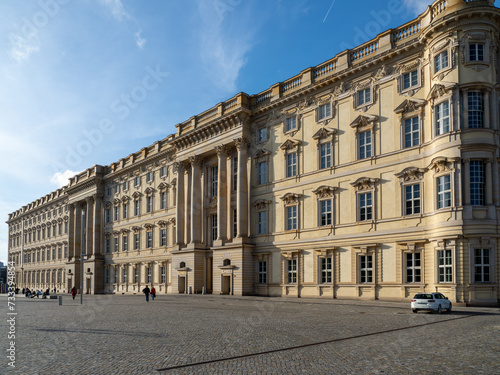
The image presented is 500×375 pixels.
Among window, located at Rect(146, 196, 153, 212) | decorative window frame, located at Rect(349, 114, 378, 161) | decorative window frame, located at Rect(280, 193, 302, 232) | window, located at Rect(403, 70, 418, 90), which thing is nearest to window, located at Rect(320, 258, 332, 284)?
decorative window frame, located at Rect(280, 193, 302, 232)

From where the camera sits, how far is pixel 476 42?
31.8 m

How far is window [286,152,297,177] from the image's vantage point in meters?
44.5

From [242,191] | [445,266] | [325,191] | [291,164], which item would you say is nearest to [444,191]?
[445,266]

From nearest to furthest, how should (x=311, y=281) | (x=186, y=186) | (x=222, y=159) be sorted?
(x=311, y=281)
(x=222, y=159)
(x=186, y=186)

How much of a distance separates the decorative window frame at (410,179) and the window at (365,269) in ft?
15.7

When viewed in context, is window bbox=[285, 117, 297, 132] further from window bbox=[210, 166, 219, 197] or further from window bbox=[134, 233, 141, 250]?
window bbox=[134, 233, 141, 250]

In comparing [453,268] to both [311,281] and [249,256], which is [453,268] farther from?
[249,256]

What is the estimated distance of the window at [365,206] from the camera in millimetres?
37562

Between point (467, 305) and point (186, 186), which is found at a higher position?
point (186, 186)

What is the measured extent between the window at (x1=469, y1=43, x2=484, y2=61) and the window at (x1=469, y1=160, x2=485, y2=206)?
7096 mm

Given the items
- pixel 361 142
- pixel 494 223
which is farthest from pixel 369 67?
pixel 494 223

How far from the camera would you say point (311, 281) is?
41.4 meters

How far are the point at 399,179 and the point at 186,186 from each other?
28.6 meters

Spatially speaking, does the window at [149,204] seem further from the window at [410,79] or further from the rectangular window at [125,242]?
the window at [410,79]
